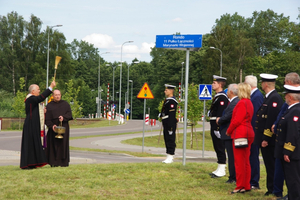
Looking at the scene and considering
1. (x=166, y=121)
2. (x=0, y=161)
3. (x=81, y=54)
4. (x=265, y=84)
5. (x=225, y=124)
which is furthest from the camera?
(x=81, y=54)

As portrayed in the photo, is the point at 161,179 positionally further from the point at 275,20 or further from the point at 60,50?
the point at 275,20

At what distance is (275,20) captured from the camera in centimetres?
8406

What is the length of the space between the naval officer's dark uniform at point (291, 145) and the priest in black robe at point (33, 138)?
5.48m

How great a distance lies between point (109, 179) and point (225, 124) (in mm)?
2523

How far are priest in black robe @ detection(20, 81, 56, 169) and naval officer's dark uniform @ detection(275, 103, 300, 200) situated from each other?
548 cm

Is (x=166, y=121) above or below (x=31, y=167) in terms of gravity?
above

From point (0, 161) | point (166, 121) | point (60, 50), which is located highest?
point (60, 50)

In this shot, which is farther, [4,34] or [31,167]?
[4,34]

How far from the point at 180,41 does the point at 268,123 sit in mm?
3279

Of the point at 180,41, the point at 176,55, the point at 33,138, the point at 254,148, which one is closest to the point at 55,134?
the point at 33,138

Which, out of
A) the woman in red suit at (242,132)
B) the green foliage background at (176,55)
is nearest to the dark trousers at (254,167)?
the woman in red suit at (242,132)

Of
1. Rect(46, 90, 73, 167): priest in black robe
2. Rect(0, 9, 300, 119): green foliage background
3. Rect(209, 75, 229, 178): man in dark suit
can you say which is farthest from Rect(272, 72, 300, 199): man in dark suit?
Rect(0, 9, 300, 119): green foliage background

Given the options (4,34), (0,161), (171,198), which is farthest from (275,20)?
(171,198)

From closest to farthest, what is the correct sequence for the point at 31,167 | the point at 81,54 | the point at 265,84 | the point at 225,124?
the point at 265,84
the point at 225,124
the point at 31,167
the point at 81,54
